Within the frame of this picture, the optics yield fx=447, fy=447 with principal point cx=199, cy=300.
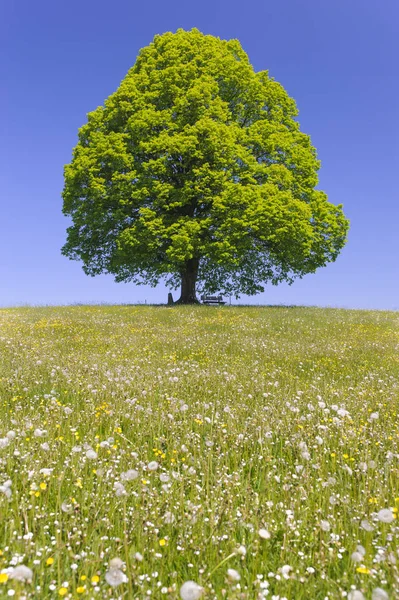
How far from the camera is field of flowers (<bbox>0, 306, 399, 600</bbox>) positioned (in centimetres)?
306

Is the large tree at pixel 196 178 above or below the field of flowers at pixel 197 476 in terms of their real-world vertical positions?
above

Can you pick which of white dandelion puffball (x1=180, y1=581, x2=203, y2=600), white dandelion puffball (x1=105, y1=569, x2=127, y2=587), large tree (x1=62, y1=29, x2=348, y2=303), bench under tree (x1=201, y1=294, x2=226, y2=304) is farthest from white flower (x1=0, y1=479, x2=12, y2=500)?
bench under tree (x1=201, y1=294, x2=226, y2=304)

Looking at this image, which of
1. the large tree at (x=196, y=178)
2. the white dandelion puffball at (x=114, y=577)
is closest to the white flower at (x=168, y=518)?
the white dandelion puffball at (x=114, y=577)

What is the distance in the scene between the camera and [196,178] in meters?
29.5

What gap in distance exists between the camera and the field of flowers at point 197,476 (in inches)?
121

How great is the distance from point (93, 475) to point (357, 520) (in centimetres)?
254

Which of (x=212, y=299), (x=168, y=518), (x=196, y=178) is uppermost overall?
(x=196, y=178)

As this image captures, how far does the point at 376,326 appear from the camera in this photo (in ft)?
64.7

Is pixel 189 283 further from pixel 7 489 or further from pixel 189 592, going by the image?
pixel 189 592

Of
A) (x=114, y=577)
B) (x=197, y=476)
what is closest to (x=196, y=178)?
(x=197, y=476)

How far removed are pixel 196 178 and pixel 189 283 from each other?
737cm

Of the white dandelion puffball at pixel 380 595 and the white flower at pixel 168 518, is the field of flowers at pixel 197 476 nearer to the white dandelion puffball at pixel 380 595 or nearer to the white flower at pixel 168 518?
the white dandelion puffball at pixel 380 595

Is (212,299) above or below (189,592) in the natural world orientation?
above

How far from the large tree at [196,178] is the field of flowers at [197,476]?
57.8ft
